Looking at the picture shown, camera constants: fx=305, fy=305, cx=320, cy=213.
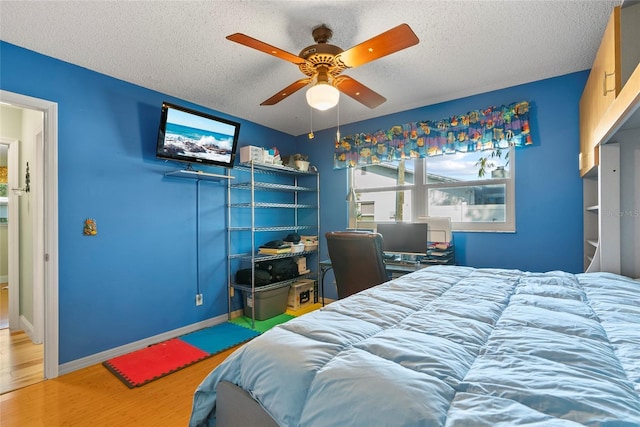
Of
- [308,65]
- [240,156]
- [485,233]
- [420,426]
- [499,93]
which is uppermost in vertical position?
[499,93]

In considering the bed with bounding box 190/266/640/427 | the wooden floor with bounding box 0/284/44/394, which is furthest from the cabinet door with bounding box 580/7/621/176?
the wooden floor with bounding box 0/284/44/394

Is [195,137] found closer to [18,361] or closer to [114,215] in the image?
[114,215]

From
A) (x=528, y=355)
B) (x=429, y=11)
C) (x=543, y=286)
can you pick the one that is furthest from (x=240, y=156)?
(x=528, y=355)

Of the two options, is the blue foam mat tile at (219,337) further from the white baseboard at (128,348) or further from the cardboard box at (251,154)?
the cardboard box at (251,154)

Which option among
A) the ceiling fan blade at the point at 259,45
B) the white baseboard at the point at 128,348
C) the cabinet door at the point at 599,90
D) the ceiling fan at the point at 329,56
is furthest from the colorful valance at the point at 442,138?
the white baseboard at the point at 128,348

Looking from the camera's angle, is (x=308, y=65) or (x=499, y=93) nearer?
(x=308, y=65)

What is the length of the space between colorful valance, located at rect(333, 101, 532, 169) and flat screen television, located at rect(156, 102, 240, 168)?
1413 millimetres

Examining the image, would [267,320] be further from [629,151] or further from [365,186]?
[629,151]

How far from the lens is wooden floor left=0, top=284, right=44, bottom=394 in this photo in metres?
2.15

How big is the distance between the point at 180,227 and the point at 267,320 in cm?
137

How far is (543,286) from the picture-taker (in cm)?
160

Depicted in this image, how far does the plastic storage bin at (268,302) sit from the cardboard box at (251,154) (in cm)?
145

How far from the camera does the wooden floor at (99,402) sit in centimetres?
175

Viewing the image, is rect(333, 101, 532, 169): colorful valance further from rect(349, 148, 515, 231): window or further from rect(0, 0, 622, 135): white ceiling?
rect(0, 0, 622, 135): white ceiling
